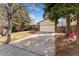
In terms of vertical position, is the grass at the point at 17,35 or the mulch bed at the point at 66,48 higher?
the grass at the point at 17,35

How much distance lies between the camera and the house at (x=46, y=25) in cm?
351

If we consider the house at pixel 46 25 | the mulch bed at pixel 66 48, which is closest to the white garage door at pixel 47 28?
the house at pixel 46 25

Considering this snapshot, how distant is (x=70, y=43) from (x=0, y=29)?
998 millimetres

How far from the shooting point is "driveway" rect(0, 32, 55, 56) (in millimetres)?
3486

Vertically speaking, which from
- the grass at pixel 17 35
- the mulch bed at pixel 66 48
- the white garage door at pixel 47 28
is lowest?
the mulch bed at pixel 66 48

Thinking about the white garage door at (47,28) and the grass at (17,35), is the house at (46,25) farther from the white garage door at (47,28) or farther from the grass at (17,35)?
the grass at (17,35)

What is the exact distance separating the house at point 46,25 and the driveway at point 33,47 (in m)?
0.07

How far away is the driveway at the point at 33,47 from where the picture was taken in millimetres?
3486

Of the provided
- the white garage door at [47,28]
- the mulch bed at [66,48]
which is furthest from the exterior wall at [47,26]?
the mulch bed at [66,48]

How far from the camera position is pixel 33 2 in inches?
137

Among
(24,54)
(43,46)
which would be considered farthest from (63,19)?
(24,54)

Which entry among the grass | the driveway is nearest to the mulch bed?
the driveway

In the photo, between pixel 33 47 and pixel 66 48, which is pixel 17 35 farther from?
pixel 66 48

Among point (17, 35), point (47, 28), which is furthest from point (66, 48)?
point (17, 35)
